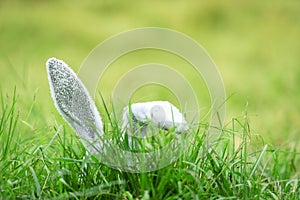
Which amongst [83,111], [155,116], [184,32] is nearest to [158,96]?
[184,32]

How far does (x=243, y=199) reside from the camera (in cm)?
180

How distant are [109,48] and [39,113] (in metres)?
3.37

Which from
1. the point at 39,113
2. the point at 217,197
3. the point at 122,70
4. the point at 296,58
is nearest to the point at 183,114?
the point at 217,197

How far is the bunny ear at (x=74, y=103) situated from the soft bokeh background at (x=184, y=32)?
104 inches

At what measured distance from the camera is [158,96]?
427 cm

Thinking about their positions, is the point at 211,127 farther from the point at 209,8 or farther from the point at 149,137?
the point at 209,8

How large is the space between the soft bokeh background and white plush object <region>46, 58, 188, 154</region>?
8.26 ft

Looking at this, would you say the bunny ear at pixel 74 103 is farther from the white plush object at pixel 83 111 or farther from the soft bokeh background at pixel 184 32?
the soft bokeh background at pixel 184 32

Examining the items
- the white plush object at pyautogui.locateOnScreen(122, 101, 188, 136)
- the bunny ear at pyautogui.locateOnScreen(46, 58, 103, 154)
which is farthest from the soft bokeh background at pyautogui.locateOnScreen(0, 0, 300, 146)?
the bunny ear at pyautogui.locateOnScreen(46, 58, 103, 154)

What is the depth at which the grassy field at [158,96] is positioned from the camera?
1799 millimetres

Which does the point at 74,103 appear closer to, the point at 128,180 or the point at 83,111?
the point at 83,111

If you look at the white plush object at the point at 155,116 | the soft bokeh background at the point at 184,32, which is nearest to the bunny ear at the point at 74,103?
the white plush object at the point at 155,116

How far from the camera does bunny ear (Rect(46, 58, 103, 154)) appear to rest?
180 cm

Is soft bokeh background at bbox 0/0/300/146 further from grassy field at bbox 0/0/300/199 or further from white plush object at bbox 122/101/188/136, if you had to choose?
white plush object at bbox 122/101/188/136
